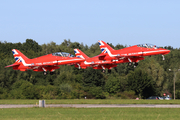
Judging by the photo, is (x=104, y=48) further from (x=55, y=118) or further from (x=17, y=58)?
(x=55, y=118)

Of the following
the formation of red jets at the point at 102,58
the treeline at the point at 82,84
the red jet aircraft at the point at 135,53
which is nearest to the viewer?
the red jet aircraft at the point at 135,53

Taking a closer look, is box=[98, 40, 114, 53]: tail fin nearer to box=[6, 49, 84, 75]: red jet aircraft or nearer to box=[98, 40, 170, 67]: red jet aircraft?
box=[98, 40, 170, 67]: red jet aircraft

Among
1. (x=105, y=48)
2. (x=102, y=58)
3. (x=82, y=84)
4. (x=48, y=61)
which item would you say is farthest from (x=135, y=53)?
(x=82, y=84)

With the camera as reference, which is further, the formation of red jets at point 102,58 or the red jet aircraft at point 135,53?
the formation of red jets at point 102,58

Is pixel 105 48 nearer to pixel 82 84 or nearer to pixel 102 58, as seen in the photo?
pixel 102 58

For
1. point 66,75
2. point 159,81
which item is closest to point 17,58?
point 66,75

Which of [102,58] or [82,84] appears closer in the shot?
[102,58]

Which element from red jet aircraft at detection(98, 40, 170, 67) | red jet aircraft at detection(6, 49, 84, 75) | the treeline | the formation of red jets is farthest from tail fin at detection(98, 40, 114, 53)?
the treeline

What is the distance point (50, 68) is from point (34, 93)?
79.5 feet

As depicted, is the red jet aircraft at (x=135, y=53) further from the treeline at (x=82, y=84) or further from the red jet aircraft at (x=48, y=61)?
the treeline at (x=82, y=84)

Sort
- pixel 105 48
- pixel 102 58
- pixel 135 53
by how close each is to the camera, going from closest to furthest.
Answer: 1. pixel 135 53
2. pixel 102 58
3. pixel 105 48

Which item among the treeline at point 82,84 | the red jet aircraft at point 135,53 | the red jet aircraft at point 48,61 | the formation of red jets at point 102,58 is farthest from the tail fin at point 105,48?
the treeline at point 82,84

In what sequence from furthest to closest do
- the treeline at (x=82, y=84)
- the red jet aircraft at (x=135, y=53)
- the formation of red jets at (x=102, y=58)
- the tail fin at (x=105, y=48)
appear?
the treeline at (x=82, y=84) < the tail fin at (x=105, y=48) < the formation of red jets at (x=102, y=58) < the red jet aircraft at (x=135, y=53)

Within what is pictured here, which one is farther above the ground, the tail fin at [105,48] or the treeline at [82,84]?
the tail fin at [105,48]
